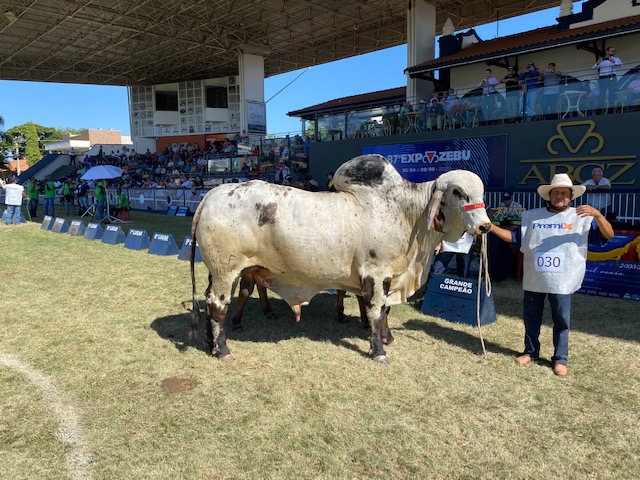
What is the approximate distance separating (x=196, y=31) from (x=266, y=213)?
2608 cm

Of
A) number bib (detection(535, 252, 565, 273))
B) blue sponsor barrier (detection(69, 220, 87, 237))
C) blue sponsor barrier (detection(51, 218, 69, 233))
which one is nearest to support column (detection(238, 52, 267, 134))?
blue sponsor barrier (detection(51, 218, 69, 233))

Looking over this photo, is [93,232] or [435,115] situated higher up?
[435,115]

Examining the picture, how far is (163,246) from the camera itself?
1102 cm

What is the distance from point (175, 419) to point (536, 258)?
375 centimetres

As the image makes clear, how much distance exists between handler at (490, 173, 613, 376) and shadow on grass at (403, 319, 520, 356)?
2.15ft

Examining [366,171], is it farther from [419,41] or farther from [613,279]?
[419,41]

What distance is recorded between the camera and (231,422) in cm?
367

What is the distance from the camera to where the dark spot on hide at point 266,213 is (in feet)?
15.2

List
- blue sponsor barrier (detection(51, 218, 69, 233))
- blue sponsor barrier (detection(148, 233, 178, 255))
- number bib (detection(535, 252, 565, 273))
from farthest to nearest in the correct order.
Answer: blue sponsor barrier (detection(51, 218, 69, 233)) < blue sponsor barrier (detection(148, 233, 178, 255)) < number bib (detection(535, 252, 565, 273))

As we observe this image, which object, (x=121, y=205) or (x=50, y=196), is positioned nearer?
(x=121, y=205)

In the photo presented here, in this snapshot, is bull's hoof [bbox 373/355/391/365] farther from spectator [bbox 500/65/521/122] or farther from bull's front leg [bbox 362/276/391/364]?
spectator [bbox 500/65/521/122]

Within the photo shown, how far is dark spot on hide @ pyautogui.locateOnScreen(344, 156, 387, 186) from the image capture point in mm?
4773

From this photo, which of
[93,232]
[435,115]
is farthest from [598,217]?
[93,232]

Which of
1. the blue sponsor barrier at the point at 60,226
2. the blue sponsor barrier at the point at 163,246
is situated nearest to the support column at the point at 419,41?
the blue sponsor barrier at the point at 163,246
